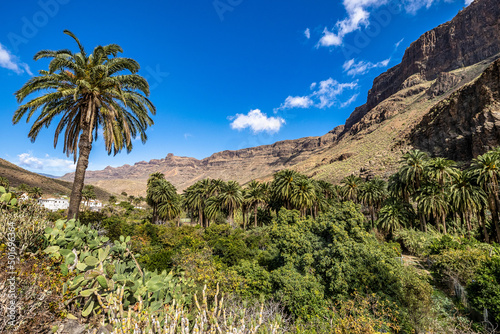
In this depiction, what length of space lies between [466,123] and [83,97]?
76.2 m

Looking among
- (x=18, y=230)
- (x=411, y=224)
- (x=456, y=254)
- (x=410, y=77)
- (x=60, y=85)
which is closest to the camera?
(x=18, y=230)

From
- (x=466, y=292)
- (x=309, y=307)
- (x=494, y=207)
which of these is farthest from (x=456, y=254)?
(x=309, y=307)

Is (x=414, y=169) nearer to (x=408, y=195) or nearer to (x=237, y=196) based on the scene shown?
(x=408, y=195)

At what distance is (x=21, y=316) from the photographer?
2861 millimetres

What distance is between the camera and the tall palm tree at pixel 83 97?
8.94 meters

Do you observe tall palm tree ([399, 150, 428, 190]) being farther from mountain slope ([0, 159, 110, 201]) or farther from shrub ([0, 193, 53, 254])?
mountain slope ([0, 159, 110, 201])

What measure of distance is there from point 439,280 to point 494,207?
13.2 m

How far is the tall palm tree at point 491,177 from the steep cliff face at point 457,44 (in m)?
128

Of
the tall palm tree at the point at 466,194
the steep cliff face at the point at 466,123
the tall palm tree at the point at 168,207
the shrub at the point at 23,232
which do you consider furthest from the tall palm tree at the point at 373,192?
the shrub at the point at 23,232

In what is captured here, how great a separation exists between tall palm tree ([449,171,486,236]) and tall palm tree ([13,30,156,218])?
32.8 metres

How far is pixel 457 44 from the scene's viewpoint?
12281 cm

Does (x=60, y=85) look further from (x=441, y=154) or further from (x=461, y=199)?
(x=441, y=154)

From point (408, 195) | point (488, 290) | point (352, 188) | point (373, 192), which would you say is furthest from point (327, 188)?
point (488, 290)

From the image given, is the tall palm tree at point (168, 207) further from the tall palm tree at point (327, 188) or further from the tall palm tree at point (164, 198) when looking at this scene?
the tall palm tree at point (327, 188)
